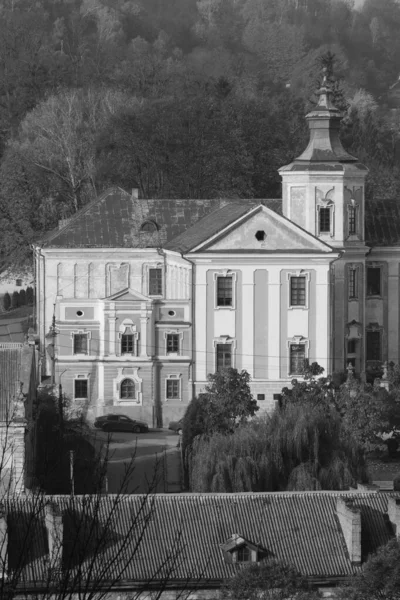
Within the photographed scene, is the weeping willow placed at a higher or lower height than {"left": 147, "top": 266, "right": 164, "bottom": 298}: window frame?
lower

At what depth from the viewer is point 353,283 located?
2719 inches

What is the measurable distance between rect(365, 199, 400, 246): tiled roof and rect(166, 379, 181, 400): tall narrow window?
331 inches

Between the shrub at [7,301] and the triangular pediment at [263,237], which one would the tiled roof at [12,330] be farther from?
the triangular pediment at [263,237]

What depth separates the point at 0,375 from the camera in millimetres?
52438

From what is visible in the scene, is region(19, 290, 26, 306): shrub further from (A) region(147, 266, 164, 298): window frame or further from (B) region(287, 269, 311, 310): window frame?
(B) region(287, 269, 311, 310): window frame

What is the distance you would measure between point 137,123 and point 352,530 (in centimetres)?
5196

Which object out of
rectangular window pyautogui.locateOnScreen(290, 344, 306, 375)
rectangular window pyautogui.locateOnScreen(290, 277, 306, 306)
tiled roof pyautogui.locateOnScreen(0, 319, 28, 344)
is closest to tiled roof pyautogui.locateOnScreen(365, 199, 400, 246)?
rectangular window pyautogui.locateOnScreen(290, 277, 306, 306)

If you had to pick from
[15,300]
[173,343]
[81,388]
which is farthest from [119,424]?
[15,300]

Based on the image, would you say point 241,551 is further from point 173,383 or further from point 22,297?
point 22,297

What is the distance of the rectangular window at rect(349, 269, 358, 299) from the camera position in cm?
6894

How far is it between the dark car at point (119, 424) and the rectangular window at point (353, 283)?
9254 millimetres

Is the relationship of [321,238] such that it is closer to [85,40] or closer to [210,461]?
[210,461]

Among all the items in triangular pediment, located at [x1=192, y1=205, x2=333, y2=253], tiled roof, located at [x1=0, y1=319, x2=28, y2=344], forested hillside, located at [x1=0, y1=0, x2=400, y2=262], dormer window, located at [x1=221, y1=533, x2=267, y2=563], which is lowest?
dormer window, located at [x1=221, y1=533, x2=267, y2=563]

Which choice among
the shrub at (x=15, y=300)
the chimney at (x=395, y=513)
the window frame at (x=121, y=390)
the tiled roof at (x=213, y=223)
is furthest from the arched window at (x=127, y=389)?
the shrub at (x=15, y=300)
